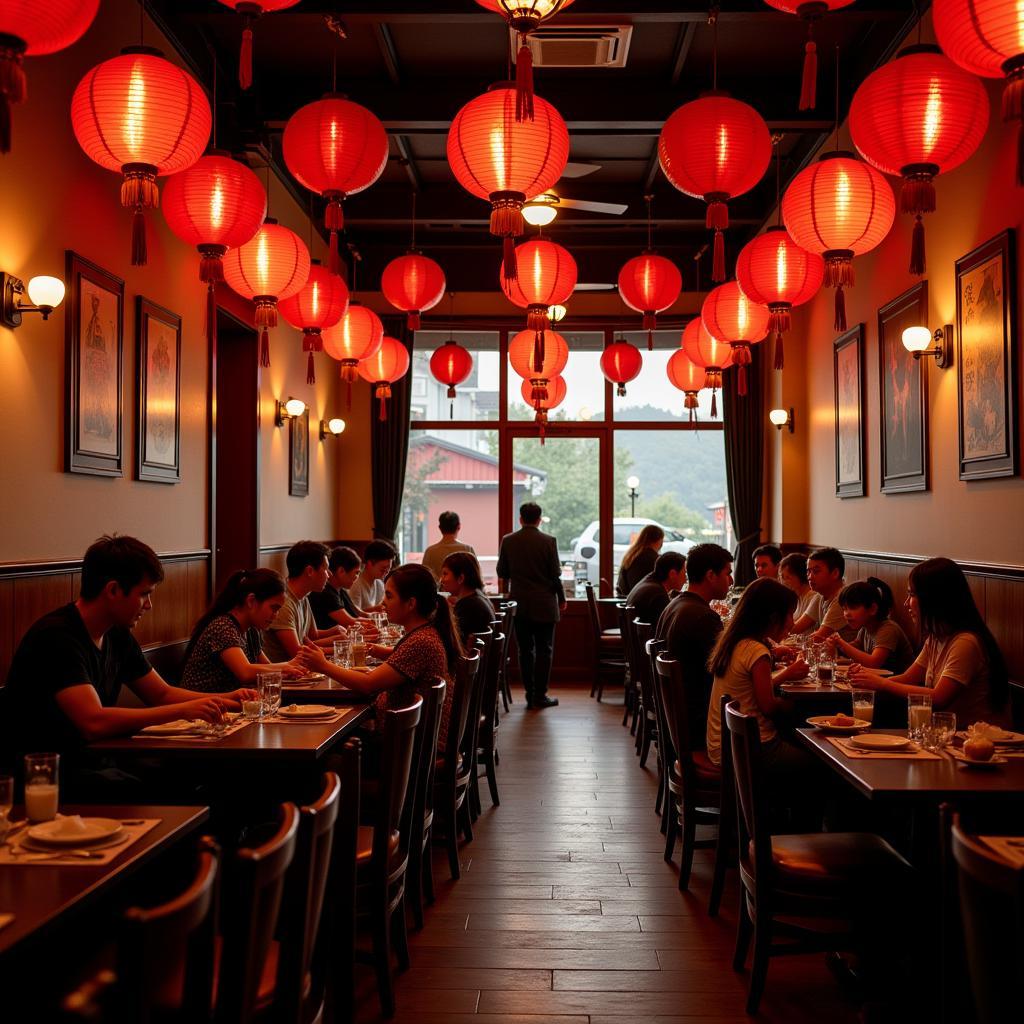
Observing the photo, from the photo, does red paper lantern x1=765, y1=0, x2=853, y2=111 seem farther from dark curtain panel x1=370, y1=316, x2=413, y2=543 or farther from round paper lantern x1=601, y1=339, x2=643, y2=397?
dark curtain panel x1=370, y1=316, x2=413, y2=543

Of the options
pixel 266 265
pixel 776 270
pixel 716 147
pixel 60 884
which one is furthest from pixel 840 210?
pixel 60 884

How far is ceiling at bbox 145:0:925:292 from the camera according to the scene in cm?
562

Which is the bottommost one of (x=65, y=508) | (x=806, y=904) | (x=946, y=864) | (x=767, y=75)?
(x=806, y=904)

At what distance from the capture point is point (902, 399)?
6.32 metres

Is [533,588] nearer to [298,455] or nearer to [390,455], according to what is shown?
[298,455]

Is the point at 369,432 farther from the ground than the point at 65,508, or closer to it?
farther from the ground

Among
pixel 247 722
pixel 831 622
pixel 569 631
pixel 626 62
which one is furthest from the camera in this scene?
pixel 569 631

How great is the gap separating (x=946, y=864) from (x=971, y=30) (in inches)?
86.1

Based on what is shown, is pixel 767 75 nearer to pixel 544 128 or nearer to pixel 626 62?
pixel 626 62

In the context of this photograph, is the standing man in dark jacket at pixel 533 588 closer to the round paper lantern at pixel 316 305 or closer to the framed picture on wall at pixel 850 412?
the framed picture on wall at pixel 850 412

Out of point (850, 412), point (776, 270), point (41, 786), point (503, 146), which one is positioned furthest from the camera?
point (850, 412)

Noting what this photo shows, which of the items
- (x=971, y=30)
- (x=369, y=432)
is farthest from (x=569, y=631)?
(x=971, y=30)

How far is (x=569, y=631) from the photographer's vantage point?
35.5ft

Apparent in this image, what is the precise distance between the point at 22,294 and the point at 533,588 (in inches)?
221
